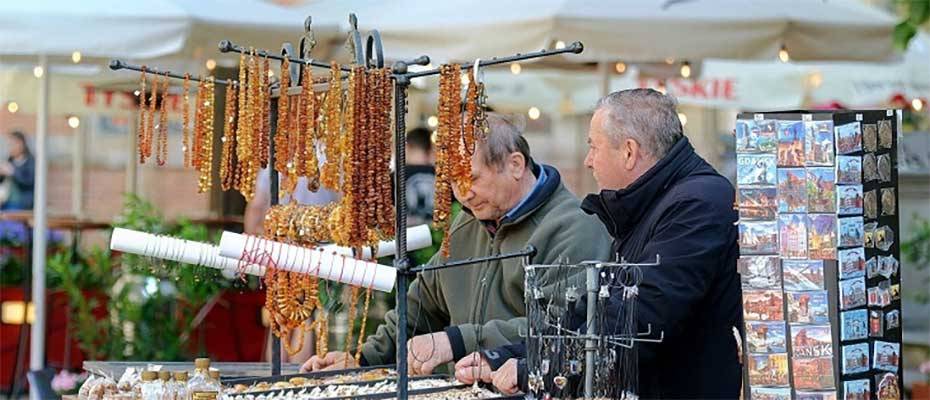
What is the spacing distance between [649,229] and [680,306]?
0.76ft

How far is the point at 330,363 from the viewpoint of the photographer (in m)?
4.13

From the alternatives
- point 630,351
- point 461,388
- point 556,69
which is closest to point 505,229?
point 461,388

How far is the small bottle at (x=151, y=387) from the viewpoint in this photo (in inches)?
128

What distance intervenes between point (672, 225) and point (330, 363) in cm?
111

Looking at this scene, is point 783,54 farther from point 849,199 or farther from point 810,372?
point 810,372

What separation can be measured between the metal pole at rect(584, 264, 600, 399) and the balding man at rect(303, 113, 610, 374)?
67cm

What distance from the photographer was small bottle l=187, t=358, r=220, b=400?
3.20 metres

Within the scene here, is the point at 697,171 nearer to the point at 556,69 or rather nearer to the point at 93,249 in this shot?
the point at 93,249

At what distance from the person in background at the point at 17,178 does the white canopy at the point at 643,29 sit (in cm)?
611

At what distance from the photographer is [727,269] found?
3541 mm

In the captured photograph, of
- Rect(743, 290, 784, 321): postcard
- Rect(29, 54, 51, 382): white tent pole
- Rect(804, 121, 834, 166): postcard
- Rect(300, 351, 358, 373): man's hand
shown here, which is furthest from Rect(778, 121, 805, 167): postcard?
Rect(29, 54, 51, 382): white tent pole

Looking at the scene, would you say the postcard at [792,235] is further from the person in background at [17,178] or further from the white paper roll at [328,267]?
the person in background at [17,178]

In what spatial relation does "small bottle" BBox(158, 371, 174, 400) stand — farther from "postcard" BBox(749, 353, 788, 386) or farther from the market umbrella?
the market umbrella

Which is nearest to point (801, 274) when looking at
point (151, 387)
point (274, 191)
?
point (151, 387)
